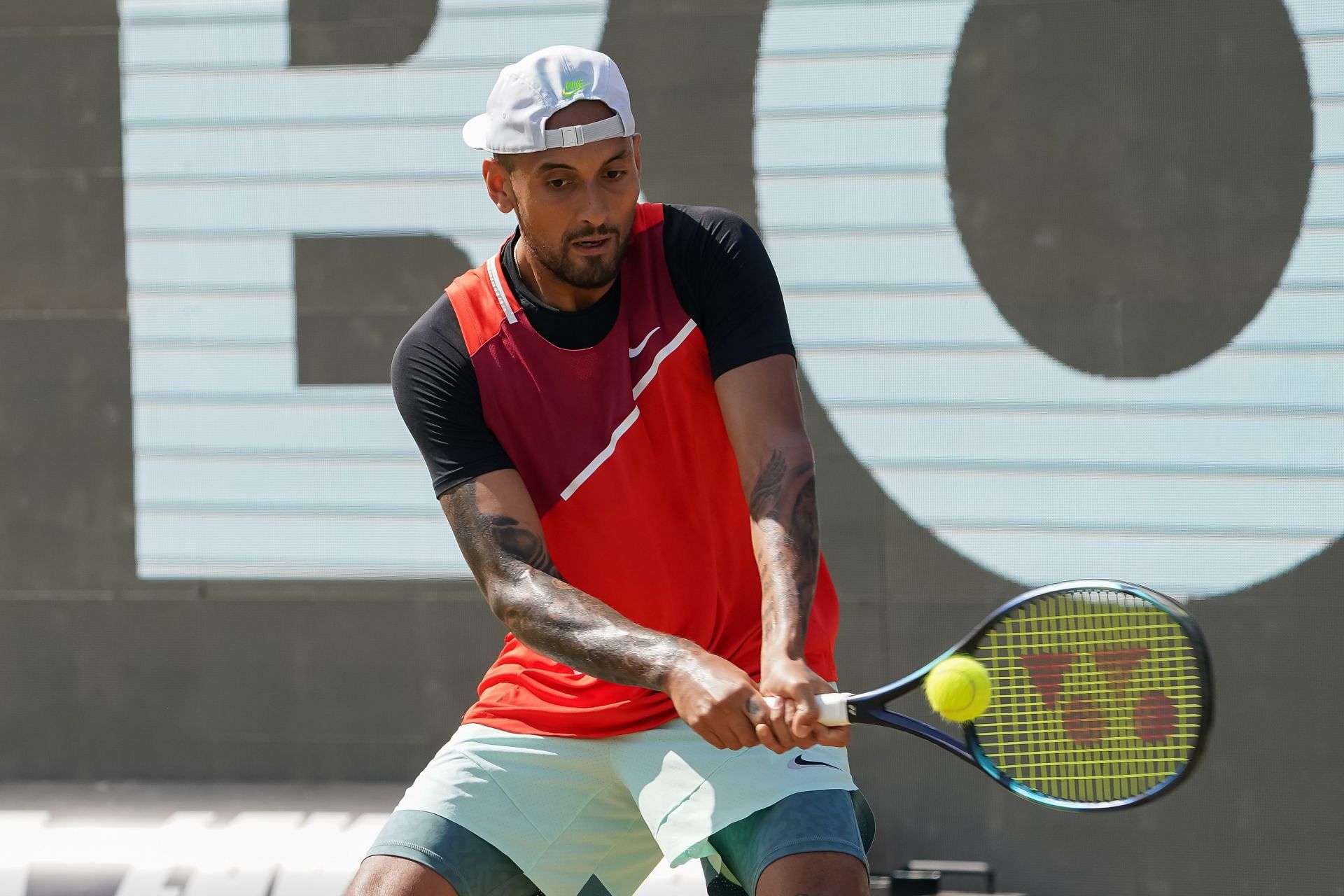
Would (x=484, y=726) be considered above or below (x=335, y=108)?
below

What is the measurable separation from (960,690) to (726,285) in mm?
702

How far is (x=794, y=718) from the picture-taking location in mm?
1969

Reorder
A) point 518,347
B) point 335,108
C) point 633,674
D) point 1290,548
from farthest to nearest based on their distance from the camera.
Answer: point 335,108 < point 1290,548 < point 518,347 < point 633,674

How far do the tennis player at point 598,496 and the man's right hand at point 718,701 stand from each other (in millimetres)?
151

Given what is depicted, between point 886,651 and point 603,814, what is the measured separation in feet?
5.07

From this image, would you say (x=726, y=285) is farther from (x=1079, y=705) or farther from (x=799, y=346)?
(x=799, y=346)

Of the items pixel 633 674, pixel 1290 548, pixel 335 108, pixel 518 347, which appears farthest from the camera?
pixel 335 108

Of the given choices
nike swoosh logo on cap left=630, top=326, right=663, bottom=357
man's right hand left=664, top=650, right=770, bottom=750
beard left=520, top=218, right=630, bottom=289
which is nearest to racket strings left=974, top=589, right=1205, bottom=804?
man's right hand left=664, top=650, right=770, bottom=750

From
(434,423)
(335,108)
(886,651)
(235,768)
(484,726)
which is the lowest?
(235,768)

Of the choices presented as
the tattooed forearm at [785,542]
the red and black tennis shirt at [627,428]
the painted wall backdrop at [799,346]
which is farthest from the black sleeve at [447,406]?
the painted wall backdrop at [799,346]

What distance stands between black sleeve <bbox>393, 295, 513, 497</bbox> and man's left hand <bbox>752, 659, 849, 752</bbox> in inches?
23.4

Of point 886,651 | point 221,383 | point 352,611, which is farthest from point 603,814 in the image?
point 221,383

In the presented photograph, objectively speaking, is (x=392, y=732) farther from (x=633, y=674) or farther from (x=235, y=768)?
(x=633, y=674)

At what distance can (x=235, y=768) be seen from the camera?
4.09m
